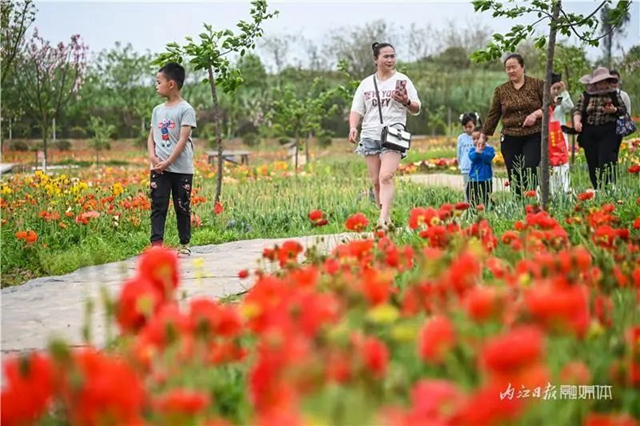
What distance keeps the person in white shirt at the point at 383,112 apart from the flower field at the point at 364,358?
158 inches

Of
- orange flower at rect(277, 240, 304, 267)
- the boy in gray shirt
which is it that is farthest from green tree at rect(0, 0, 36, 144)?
orange flower at rect(277, 240, 304, 267)

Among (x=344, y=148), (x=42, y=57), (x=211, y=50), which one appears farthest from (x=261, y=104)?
(x=211, y=50)

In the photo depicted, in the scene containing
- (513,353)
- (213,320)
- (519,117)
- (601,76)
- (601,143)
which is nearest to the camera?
(513,353)

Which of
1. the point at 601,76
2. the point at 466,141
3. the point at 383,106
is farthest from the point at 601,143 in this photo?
the point at 383,106

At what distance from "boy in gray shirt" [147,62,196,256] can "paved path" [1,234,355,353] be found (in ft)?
1.44

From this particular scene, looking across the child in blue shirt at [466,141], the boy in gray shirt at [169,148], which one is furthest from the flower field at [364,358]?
the child in blue shirt at [466,141]

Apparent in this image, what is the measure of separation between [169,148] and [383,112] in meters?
1.85

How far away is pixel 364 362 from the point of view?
1.43 metres

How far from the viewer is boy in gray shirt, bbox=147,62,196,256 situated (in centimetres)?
594

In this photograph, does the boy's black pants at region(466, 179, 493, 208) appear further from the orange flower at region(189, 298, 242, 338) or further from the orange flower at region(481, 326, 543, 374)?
the orange flower at region(481, 326, 543, 374)

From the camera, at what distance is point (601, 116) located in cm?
849

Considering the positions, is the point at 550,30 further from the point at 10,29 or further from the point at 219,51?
the point at 10,29

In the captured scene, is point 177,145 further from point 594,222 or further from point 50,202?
point 594,222

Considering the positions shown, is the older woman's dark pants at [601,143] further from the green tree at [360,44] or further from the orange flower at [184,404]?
the green tree at [360,44]
